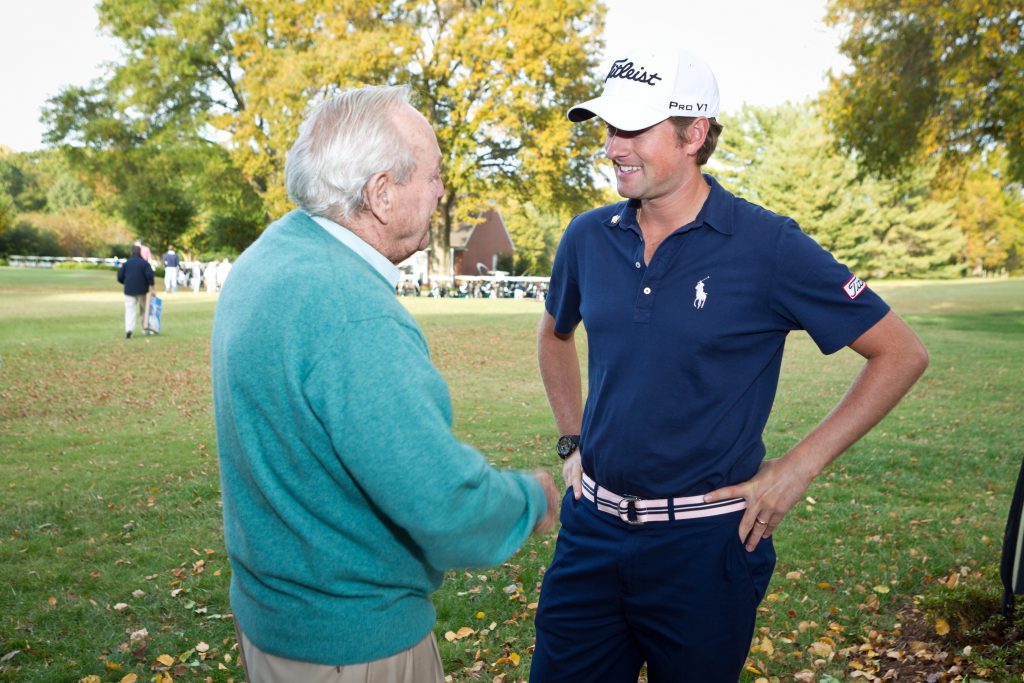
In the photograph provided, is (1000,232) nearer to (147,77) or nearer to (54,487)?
(147,77)

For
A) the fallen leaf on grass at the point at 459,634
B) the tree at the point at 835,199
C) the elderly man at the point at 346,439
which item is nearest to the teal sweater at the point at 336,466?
the elderly man at the point at 346,439

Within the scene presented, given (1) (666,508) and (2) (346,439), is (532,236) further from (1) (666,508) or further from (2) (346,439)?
(2) (346,439)

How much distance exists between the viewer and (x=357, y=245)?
214cm

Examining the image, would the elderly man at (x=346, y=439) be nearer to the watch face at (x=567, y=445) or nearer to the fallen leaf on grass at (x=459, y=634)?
the watch face at (x=567, y=445)

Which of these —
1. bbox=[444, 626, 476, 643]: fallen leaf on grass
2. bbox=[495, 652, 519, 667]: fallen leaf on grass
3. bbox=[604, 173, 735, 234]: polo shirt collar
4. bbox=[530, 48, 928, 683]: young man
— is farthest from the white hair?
bbox=[444, 626, 476, 643]: fallen leaf on grass

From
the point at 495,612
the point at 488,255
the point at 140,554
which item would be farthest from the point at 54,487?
the point at 488,255

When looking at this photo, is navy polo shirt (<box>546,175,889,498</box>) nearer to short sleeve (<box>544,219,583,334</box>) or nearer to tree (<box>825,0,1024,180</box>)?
short sleeve (<box>544,219,583,334</box>)

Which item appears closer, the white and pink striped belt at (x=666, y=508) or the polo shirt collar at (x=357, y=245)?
the polo shirt collar at (x=357, y=245)

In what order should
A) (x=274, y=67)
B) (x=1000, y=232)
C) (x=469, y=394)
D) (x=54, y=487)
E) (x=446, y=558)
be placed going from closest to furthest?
1. (x=446, y=558)
2. (x=54, y=487)
3. (x=469, y=394)
4. (x=274, y=67)
5. (x=1000, y=232)

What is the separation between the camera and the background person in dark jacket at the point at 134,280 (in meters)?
20.8

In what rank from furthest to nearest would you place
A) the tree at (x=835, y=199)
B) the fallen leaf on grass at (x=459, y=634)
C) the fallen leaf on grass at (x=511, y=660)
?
the tree at (x=835, y=199), the fallen leaf on grass at (x=459, y=634), the fallen leaf on grass at (x=511, y=660)

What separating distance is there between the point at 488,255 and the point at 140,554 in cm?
7112

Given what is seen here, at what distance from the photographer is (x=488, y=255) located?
254 feet

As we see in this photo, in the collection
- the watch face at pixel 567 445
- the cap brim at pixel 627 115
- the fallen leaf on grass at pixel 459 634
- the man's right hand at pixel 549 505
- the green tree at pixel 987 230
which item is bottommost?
the fallen leaf on grass at pixel 459 634
